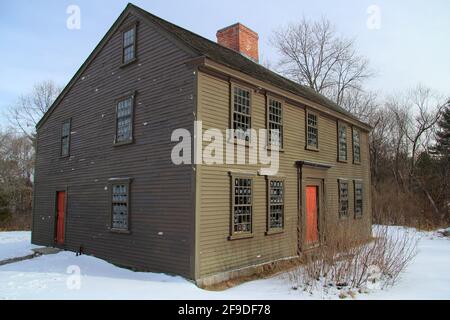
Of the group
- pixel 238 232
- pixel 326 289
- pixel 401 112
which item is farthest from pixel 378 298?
pixel 401 112

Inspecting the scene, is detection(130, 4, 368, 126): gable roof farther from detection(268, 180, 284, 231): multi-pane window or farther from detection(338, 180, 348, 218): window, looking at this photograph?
detection(338, 180, 348, 218): window

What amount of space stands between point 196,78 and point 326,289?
19.9 ft

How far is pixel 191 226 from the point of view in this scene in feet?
28.9

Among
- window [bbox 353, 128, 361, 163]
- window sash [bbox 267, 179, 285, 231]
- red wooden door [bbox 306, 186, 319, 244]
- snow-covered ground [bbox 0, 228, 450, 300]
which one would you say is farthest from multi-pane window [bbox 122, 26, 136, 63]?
window [bbox 353, 128, 361, 163]

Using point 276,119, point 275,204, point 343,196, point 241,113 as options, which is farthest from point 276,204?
point 343,196

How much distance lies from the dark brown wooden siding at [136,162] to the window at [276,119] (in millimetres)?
3564

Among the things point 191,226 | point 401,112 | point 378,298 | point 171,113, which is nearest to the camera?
point 378,298

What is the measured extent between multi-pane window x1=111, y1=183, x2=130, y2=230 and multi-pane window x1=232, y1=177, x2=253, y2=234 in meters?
3.35

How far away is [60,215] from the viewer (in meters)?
14.3

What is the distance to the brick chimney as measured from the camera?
16094 millimetres

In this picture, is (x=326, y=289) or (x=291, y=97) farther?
(x=291, y=97)

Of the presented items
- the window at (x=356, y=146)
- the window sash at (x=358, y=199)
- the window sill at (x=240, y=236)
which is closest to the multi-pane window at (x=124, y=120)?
the window sill at (x=240, y=236)

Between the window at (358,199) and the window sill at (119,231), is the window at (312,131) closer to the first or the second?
the window at (358,199)

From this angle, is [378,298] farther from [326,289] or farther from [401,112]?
[401,112]
